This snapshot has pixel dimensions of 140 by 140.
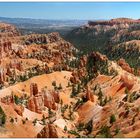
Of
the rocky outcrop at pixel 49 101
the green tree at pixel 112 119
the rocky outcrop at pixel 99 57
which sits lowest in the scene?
the rocky outcrop at pixel 49 101

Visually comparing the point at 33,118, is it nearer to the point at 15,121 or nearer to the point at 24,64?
the point at 15,121

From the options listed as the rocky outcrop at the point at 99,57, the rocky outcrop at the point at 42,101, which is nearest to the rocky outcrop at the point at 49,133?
the rocky outcrop at the point at 42,101

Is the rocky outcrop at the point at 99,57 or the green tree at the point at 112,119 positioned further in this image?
the rocky outcrop at the point at 99,57

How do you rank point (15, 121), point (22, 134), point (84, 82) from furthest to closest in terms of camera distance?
point (84, 82) → point (15, 121) → point (22, 134)

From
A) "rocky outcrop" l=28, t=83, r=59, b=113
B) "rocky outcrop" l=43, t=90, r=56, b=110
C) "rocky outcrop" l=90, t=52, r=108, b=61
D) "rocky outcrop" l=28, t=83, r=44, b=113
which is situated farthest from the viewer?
"rocky outcrop" l=90, t=52, r=108, b=61

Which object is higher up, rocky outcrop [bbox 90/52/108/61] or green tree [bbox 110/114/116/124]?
rocky outcrop [bbox 90/52/108/61]

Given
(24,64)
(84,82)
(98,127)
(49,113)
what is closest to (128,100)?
(98,127)

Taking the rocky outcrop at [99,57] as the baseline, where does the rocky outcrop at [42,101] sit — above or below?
below

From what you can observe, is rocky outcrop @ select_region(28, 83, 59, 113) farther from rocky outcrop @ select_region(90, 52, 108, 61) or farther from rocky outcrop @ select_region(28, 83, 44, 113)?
rocky outcrop @ select_region(90, 52, 108, 61)

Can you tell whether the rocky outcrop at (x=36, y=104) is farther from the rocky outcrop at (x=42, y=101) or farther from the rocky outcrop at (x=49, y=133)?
the rocky outcrop at (x=49, y=133)

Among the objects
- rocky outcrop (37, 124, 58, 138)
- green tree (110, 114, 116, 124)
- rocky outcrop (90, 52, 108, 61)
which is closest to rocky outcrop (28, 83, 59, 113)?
green tree (110, 114, 116, 124)

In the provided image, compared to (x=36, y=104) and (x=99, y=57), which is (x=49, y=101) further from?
(x=99, y=57)
